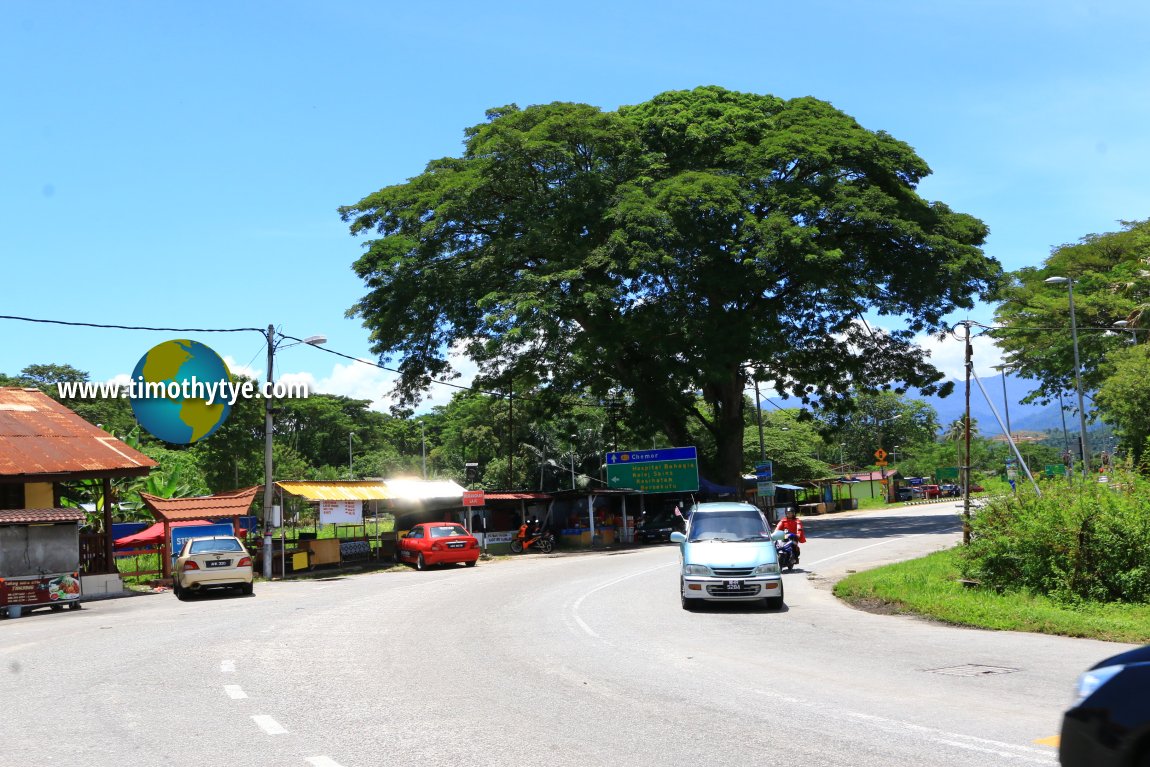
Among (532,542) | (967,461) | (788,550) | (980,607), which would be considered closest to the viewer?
(980,607)

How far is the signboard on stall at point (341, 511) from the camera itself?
32.3 metres

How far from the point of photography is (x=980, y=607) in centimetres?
1443

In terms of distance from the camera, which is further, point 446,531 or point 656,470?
point 656,470

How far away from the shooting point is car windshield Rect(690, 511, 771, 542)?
55.9 ft

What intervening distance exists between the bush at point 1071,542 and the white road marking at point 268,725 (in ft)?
39.7

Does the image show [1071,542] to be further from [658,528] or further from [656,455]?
[656,455]

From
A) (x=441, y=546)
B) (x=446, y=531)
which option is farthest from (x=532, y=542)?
(x=441, y=546)

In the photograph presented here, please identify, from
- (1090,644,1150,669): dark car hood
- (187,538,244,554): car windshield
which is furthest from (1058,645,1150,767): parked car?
(187,538,244,554): car windshield

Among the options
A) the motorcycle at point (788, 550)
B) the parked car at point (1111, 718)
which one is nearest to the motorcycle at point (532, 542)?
the motorcycle at point (788, 550)

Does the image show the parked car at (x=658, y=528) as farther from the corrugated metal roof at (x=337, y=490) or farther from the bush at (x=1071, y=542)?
the bush at (x=1071, y=542)

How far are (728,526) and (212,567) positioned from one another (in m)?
13.7

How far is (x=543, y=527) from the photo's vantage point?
45156mm

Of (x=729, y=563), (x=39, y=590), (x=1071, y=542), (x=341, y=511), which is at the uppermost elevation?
(x=341, y=511)

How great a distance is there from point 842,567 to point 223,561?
16316mm
